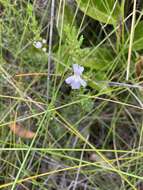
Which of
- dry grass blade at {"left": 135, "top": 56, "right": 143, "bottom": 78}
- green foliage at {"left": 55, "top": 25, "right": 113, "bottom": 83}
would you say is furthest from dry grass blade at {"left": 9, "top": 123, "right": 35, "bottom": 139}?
dry grass blade at {"left": 135, "top": 56, "right": 143, "bottom": 78}

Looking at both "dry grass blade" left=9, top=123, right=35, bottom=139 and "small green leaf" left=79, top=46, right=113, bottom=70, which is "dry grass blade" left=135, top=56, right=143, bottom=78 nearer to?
"small green leaf" left=79, top=46, right=113, bottom=70

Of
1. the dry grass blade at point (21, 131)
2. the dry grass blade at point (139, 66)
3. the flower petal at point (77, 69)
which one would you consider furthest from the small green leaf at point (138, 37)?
the dry grass blade at point (21, 131)

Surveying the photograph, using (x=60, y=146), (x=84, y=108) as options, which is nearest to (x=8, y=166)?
(x=60, y=146)

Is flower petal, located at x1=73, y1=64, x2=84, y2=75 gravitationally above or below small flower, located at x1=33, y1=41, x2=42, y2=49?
below

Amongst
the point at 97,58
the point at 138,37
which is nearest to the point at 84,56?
the point at 97,58

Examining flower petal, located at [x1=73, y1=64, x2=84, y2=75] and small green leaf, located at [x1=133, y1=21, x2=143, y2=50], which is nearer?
flower petal, located at [x1=73, y1=64, x2=84, y2=75]

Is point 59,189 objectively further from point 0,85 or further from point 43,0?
point 43,0

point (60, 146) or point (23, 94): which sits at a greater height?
point (23, 94)

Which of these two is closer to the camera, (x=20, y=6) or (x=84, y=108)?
(x=84, y=108)
